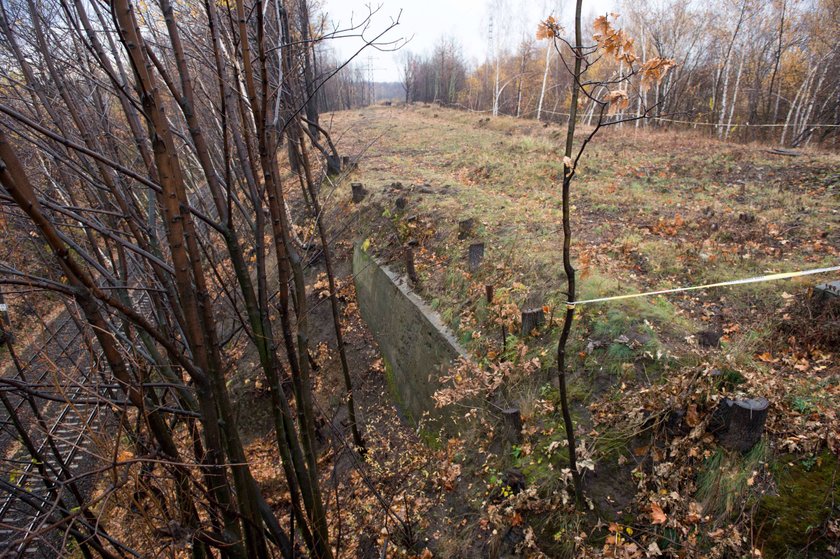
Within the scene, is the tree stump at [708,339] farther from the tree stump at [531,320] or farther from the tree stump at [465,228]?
the tree stump at [465,228]

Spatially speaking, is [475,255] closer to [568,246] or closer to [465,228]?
[465,228]

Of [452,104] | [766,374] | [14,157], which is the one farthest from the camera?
[452,104]

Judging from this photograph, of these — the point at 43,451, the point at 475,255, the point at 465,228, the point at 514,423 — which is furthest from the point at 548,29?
the point at 43,451

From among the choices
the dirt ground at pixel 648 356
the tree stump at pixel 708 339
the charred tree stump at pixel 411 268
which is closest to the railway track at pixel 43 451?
the dirt ground at pixel 648 356

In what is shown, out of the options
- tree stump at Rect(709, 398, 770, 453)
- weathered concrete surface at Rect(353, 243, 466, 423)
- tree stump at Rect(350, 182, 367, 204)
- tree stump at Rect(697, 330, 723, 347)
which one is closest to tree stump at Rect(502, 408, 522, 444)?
weathered concrete surface at Rect(353, 243, 466, 423)

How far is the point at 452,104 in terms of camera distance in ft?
156

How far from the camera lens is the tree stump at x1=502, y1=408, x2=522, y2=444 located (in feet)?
14.3

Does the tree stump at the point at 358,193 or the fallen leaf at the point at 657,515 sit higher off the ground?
the tree stump at the point at 358,193

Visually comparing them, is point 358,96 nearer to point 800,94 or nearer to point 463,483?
point 800,94

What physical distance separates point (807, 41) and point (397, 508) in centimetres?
2397

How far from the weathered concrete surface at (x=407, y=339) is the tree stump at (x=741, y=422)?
117 inches

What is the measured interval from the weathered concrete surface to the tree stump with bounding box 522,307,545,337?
0.92m

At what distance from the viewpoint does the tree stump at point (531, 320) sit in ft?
17.1

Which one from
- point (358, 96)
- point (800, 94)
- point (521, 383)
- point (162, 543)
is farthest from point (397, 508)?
point (358, 96)
